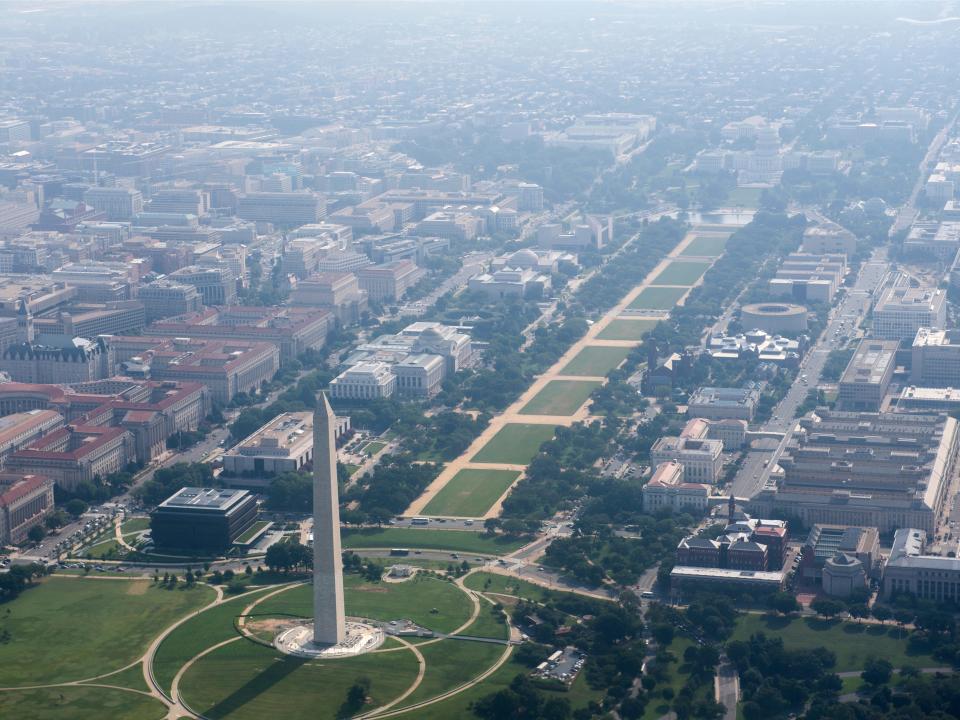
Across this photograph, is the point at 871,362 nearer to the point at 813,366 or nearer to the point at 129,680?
the point at 813,366

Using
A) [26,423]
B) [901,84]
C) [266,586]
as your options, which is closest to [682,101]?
[901,84]

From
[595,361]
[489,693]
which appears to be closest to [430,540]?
[489,693]

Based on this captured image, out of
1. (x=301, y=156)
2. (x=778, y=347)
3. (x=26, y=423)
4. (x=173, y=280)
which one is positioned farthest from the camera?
(x=301, y=156)

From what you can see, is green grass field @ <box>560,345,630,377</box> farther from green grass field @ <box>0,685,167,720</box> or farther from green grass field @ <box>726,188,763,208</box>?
green grass field @ <box>726,188,763,208</box>

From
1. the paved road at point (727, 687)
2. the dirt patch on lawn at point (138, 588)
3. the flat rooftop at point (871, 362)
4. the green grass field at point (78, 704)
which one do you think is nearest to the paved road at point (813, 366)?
the flat rooftop at point (871, 362)

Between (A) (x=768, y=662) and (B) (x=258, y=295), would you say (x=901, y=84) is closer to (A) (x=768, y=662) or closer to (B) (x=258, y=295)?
(B) (x=258, y=295)

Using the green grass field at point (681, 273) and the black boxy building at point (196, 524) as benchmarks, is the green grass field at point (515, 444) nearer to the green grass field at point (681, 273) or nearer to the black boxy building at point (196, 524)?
the black boxy building at point (196, 524)
